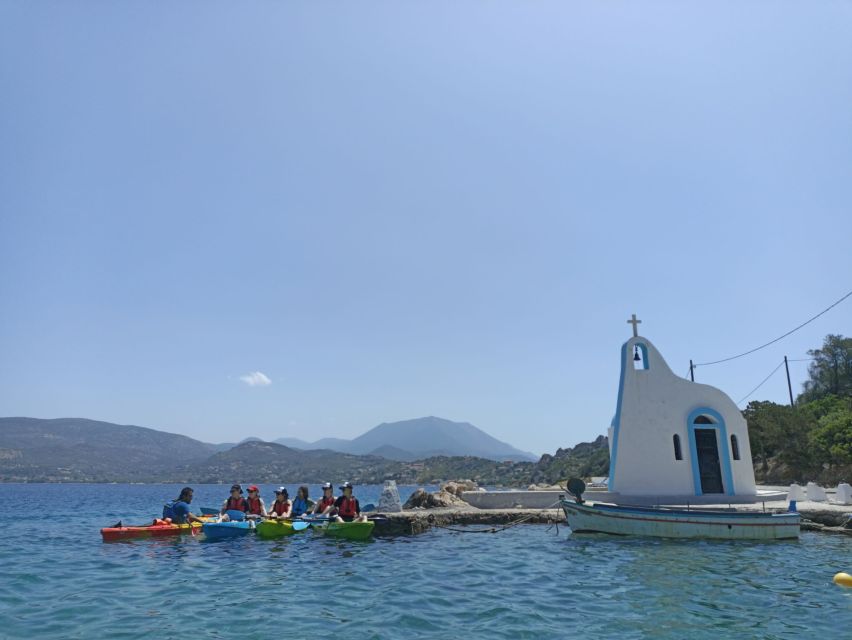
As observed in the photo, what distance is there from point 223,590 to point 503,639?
596 cm

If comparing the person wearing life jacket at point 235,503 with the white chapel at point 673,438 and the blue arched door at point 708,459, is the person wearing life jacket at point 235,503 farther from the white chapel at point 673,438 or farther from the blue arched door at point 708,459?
Answer: the blue arched door at point 708,459

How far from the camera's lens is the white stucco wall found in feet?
69.3

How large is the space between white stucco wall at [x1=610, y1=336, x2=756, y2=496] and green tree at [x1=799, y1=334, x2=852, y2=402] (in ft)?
133

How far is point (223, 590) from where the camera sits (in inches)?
435

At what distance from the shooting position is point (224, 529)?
60.4 ft

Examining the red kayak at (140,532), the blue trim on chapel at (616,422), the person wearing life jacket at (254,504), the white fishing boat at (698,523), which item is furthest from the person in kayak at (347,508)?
the blue trim on chapel at (616,422)

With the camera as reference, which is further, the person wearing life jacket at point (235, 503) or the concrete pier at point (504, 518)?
the person wearing life jacket at point (235, 503)

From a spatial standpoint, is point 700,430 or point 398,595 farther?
point 700,430

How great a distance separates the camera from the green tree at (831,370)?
54500mm

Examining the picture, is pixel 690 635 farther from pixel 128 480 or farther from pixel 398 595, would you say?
pixel 128 480

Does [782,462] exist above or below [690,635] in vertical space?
above

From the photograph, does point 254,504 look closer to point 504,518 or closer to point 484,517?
point 484,517

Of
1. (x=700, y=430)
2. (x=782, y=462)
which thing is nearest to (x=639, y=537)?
(x=700, y=430)

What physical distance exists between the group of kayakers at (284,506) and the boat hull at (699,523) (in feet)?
27.2
